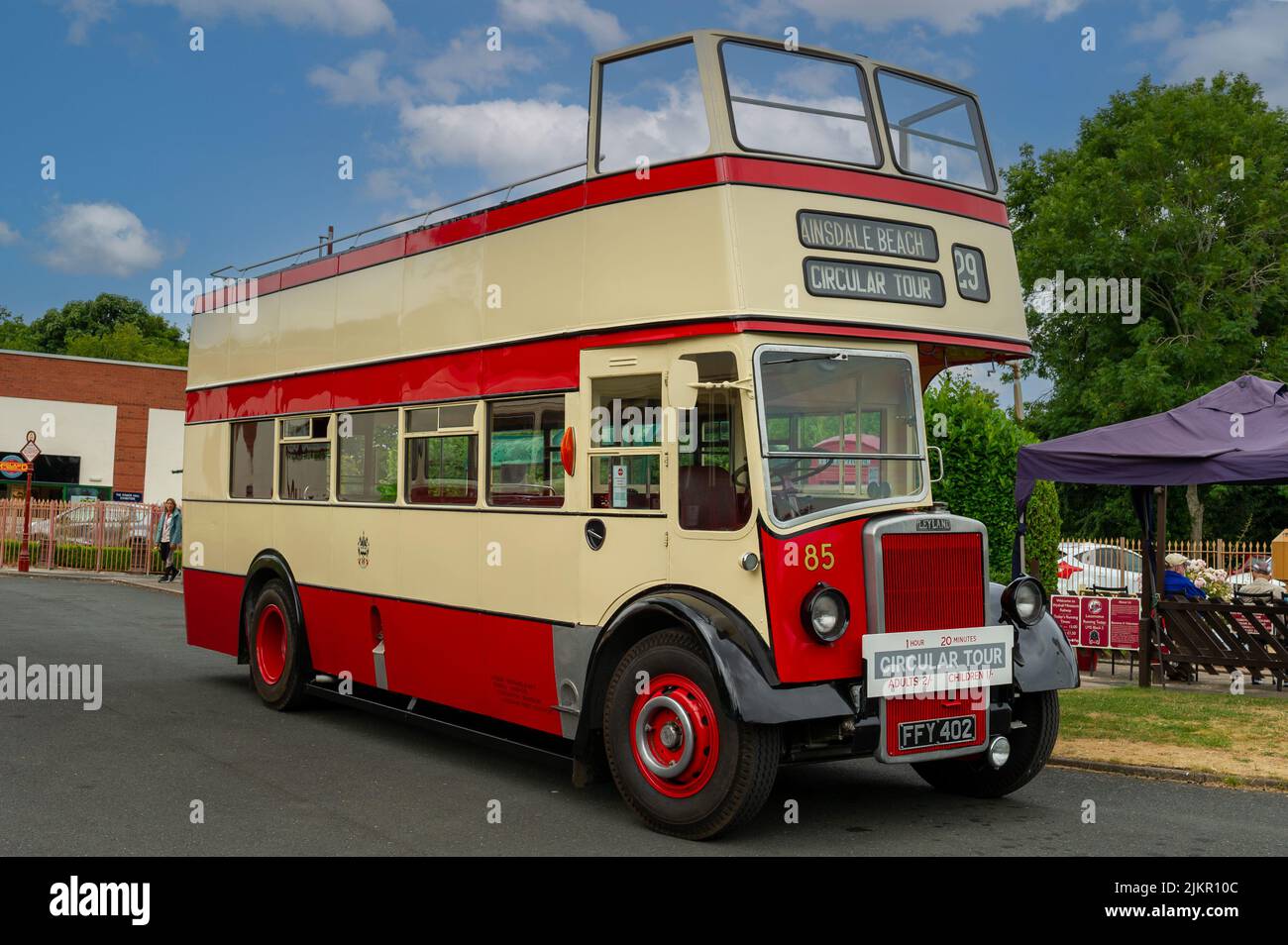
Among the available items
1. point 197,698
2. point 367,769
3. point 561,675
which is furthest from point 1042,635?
point 197,698

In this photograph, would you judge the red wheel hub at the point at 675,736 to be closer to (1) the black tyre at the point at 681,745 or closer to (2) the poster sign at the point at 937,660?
(1) the black tyre at the point at 681,745

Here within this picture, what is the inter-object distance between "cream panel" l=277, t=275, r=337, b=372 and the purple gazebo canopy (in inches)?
264

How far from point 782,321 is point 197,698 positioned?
288 inches

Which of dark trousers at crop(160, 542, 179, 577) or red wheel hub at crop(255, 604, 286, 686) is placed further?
dark trousers at crop(160, 542, 179, 577)

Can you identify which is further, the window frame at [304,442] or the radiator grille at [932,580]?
the window frame at [304,442]

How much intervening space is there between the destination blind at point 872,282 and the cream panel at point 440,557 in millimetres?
2909

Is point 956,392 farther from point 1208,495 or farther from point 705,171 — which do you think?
point 1208,495

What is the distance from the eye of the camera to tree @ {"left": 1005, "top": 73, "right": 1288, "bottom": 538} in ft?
112

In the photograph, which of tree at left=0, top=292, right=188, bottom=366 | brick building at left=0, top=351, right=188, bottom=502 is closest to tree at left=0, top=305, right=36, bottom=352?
tree at left=0, top=292, right=188, bottom=366

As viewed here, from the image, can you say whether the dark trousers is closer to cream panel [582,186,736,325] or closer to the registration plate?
cream panel [582,186,736,325]

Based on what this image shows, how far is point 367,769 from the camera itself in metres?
8.56

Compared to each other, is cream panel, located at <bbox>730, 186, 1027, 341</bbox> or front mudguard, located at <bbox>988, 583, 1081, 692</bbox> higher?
cream panel, located at <bbox>730, 186, 1027, 341</bbox>

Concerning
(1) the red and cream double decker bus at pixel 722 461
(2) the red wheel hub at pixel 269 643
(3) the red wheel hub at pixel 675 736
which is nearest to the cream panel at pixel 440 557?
(1) the red and cream double decker bus at pixel 722 461

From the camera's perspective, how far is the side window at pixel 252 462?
11.4m
